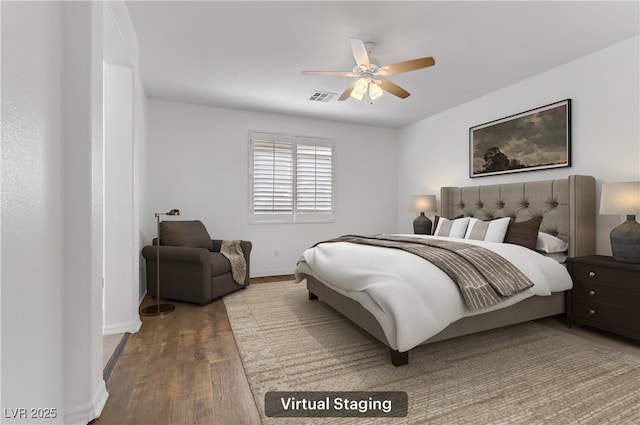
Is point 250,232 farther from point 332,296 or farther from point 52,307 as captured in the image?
point 52,307

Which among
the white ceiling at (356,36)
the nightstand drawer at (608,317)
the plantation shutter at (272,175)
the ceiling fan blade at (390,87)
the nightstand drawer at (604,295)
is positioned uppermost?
the white ceiling at (356,36)

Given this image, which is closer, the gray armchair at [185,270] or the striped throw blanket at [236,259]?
the gray armchair at [185,270]

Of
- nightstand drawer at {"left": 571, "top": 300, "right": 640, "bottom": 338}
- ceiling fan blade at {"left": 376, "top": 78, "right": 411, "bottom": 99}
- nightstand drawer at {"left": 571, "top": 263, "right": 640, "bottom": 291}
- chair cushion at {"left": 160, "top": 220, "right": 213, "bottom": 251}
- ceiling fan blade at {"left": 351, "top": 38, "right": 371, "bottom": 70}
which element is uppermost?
ceiling fan blade at {"left": 351, "top": 38, "right": 371, "bottom": 70}

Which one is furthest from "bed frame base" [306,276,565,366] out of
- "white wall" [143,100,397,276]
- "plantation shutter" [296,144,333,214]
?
"plantation shutter" [296,144,333,214]

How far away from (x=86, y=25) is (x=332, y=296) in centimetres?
238

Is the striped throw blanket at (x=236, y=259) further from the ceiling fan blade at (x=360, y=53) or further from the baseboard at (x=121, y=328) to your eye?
the ceiling fan blade at (x=360, y=53)

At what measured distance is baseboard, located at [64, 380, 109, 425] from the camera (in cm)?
142

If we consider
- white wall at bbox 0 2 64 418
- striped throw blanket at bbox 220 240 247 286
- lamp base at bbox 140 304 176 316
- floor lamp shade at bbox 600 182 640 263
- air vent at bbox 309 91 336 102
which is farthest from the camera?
air vent at bbox 309 91 336 102

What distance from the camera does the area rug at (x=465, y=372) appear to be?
1.51 meters

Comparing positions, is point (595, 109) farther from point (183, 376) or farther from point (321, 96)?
point (183, 376)

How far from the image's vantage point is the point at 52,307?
51.2 inches

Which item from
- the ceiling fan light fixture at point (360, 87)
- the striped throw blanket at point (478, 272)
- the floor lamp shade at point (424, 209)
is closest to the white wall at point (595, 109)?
the floor lamp shade at point (424, 209)

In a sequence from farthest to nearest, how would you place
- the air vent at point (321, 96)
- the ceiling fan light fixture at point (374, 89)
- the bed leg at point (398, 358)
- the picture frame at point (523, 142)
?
1. the air vent at point (321, 96)
2. the picture frame at point (523, 142)
3. the ceiling fan light fixture at point (374, 89)
4. the bed leg at point (398, 358)

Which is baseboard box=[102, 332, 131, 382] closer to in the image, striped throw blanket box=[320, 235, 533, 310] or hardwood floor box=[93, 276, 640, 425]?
hardwood floor box=[93, 276, 640, 425]
